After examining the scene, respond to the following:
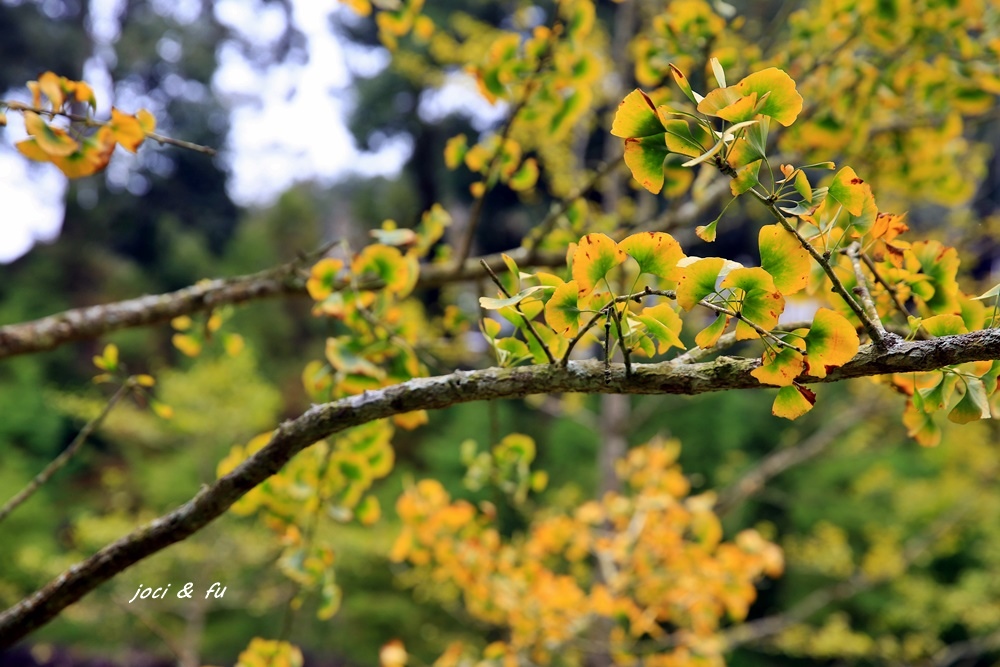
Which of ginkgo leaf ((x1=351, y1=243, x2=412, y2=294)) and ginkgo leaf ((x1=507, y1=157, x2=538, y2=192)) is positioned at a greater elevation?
ginkgo leaf ((x1=351, y1=243, x2=412, y2=294))

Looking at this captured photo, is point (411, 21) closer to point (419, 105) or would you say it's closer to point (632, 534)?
point (632, 534)

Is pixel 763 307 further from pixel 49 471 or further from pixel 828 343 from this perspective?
pixel 49 471

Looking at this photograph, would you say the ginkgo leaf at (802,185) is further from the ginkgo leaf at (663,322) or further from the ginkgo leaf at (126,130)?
the ginkgo leaf at (126,130)

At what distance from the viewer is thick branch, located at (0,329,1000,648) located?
0.38 metres

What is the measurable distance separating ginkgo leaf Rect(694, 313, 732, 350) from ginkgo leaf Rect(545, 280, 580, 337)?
71mm

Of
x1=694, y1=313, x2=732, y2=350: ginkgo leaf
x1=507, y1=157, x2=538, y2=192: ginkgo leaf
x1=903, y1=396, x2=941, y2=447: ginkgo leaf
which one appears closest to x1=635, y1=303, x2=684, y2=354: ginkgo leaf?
x1=694, y1=313, x2=732, y2=350: ginkgo leaf

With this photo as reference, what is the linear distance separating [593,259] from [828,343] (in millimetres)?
135

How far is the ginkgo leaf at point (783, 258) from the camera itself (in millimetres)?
382

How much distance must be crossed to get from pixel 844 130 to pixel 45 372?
644 cm

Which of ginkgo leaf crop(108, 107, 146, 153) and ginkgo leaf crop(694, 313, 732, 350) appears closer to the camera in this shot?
ginkgo leaf crop(694, 313, 732, 350)

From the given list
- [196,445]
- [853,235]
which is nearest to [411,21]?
[853,235]

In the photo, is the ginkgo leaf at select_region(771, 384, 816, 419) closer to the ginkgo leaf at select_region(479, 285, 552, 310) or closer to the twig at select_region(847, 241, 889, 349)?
the twig at select_region(847, 241, 889, 349)

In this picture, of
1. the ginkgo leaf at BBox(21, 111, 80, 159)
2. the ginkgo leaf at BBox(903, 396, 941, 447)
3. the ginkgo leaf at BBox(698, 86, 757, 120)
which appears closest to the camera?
the ginkgo leaf at BBox(698, 86, 757, 120)

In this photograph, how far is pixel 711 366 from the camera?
0.42 metres
